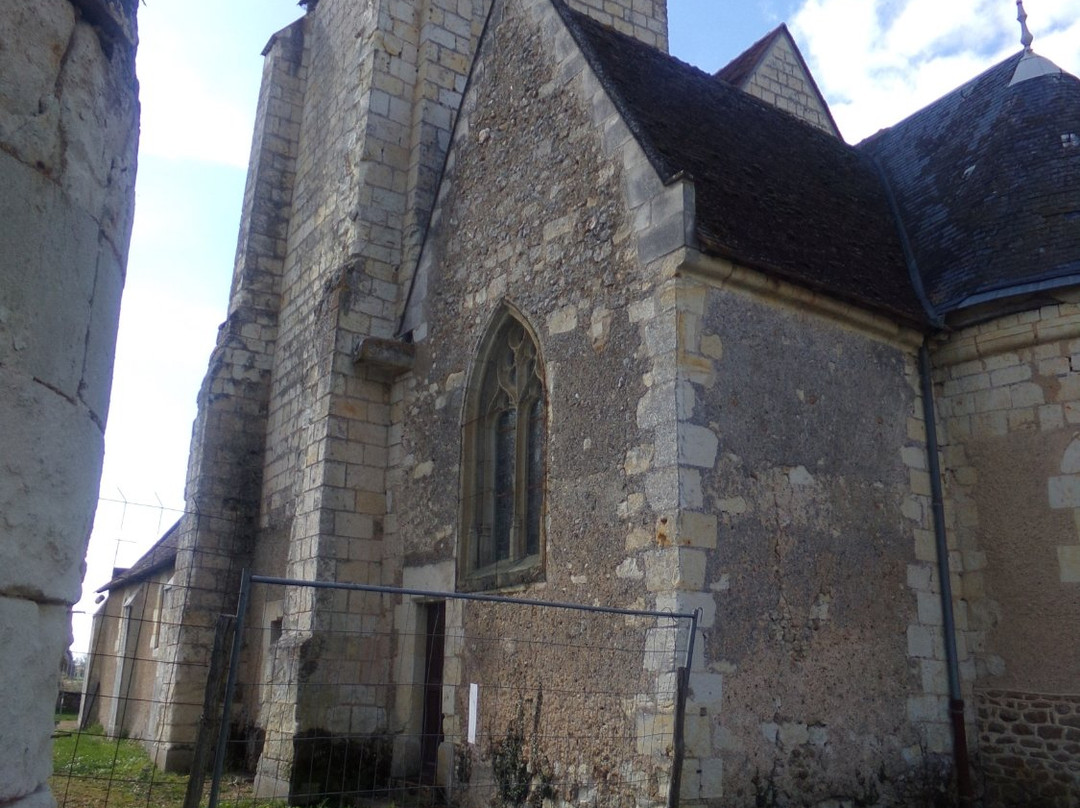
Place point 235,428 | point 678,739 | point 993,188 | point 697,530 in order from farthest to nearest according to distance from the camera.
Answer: point 235,428, point 993,188, point 697,530, point 678,739

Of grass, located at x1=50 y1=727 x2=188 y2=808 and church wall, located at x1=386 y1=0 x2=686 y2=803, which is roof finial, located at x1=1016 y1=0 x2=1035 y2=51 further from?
grass, located at x1=50 y1=727 x2=188 y2=808

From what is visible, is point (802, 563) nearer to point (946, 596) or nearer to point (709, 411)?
point (709, 411)

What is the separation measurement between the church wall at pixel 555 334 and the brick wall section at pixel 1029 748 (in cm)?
304

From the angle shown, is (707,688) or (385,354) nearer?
(707,688)

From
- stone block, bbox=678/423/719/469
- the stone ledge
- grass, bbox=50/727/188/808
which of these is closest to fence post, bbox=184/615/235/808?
grass, bbox=50/727/188/808

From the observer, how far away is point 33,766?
210cm

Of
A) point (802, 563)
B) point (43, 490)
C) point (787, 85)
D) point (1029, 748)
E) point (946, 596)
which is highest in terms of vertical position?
point (787, 85)

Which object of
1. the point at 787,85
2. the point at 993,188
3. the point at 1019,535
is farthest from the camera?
the point at 787,85

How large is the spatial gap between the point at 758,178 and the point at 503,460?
330cm

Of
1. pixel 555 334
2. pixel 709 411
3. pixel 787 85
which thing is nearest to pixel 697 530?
pixel 709 411

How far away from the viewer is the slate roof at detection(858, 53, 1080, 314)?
8008 millimetres

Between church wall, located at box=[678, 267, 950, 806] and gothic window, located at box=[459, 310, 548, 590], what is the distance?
1.78m

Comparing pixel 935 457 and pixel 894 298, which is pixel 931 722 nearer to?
pixel 935 457

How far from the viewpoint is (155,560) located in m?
16.8
